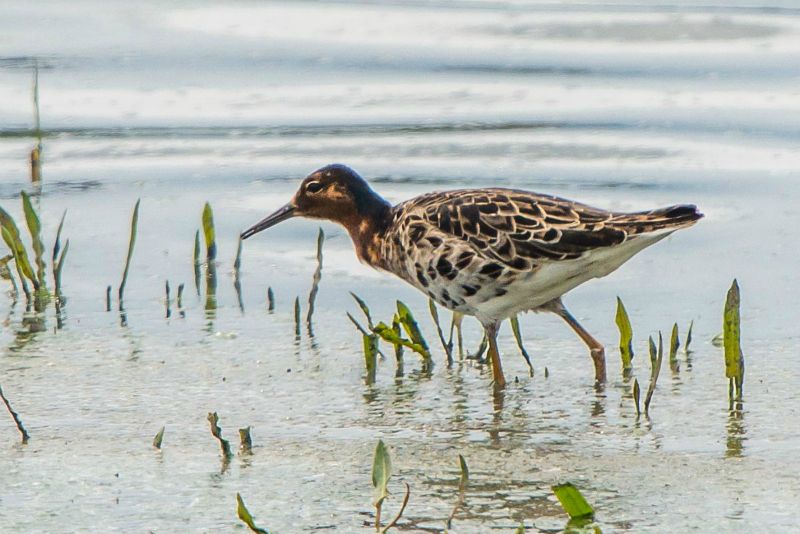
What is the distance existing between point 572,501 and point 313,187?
12.3 ft

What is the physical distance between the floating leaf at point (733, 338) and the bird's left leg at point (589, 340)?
65 cm

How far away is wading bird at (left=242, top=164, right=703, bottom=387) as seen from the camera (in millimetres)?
7211

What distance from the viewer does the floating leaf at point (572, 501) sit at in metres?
5.16

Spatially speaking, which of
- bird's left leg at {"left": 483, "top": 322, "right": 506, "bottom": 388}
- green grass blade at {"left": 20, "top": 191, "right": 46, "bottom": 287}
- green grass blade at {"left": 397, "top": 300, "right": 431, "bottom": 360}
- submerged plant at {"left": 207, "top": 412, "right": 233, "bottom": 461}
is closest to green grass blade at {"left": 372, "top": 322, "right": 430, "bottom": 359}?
green grass blade at {"left": 397, "top": 300, "right": 431, "bottom": 360}

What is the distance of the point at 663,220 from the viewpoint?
7.12m

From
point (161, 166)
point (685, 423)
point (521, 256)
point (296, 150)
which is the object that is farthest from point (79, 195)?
point (685, 423)

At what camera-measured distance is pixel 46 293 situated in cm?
839

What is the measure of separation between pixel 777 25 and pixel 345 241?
22.1ft

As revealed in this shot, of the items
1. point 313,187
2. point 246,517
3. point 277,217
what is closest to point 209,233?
point 277,217

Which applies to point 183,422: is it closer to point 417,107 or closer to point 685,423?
point 685,423

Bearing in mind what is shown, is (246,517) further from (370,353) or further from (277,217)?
(277,217)

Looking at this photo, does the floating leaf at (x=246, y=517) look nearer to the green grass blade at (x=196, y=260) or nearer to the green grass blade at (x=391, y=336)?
the green grass blade at (x=391, y=336)

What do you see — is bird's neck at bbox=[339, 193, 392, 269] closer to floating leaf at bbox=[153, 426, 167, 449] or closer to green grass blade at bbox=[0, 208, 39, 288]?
green grass blade at bbox=[0, 208, 39, 288]

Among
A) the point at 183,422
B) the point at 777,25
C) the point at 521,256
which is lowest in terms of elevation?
the point at 183,422
